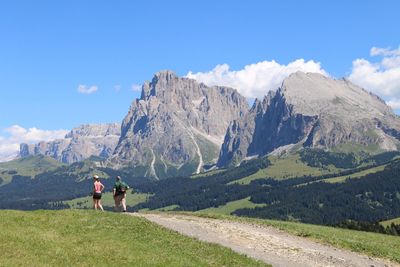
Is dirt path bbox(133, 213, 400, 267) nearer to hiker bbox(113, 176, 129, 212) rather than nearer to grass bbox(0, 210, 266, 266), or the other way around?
grass bbox(0, 210, 266, 266)

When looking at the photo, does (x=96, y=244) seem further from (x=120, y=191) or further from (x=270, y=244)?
(x=120, y=191)

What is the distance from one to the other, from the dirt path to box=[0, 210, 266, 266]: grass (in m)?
2.81

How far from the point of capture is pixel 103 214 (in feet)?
158

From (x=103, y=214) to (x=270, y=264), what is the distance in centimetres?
1937

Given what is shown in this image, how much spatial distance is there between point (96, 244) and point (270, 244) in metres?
14.9

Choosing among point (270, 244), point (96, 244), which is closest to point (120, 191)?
point (96, 244)

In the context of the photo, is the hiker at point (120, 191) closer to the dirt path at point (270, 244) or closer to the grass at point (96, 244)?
the dirt path at point (270, 244)

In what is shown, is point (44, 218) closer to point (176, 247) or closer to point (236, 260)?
point (176, 247)

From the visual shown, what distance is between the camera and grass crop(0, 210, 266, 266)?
32.0m

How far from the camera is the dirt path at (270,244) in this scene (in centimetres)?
3794

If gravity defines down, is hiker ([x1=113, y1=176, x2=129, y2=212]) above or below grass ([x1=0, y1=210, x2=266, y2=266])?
above

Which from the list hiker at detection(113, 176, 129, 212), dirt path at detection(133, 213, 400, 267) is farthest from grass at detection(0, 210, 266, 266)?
hiker at detection(113, 176, 129, 212)

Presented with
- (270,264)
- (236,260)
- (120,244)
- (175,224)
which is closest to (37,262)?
(120,244)

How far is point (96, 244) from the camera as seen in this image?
117ft
